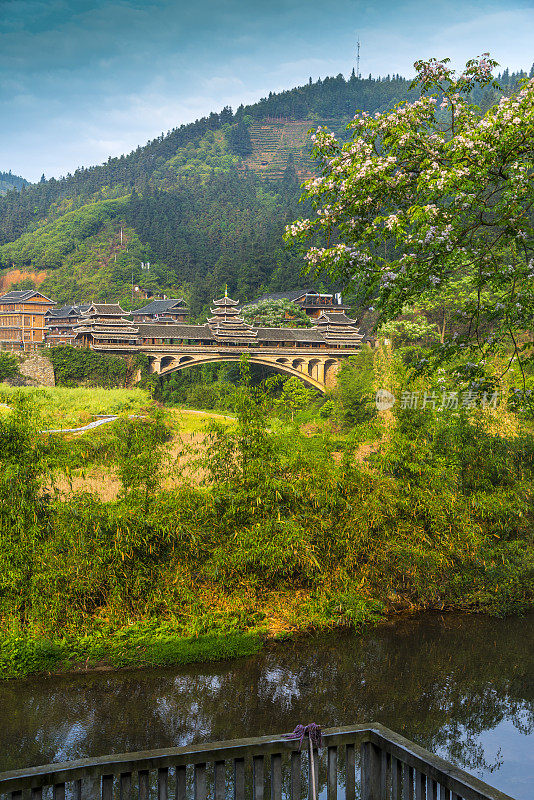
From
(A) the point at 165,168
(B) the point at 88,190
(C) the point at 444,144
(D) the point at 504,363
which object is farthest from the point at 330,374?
(A) the point at 165,168

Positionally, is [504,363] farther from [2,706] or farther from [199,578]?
[2,706]

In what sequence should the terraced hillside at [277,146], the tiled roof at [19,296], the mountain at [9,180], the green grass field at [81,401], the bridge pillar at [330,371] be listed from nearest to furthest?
the green grass field at [81,401], the bridge pillar at [330,371], the tiled roof at [19,296], the terraced hillside at [277,146], the mountain at [9,180]

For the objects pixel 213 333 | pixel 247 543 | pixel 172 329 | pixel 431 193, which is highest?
pixel 431 193

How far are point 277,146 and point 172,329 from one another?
70.0 metres

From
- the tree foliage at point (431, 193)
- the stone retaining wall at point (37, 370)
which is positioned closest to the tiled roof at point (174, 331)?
the stone retaining wall at point (37, 370)

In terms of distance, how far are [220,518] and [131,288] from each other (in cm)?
3802

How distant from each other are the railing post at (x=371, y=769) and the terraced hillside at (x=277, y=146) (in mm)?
81056

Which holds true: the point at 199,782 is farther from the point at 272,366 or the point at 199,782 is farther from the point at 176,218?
the point at 176,218

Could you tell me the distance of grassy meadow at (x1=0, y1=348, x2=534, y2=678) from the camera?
4781 millimetres

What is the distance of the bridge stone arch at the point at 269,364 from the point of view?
2542 cm

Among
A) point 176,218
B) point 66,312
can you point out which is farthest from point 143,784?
point 176,218

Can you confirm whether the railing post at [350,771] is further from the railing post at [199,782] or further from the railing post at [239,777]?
the railing post at [199,782]

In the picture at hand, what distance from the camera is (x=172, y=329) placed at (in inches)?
1029

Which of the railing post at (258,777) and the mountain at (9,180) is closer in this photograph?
the railing post at (258,777)
